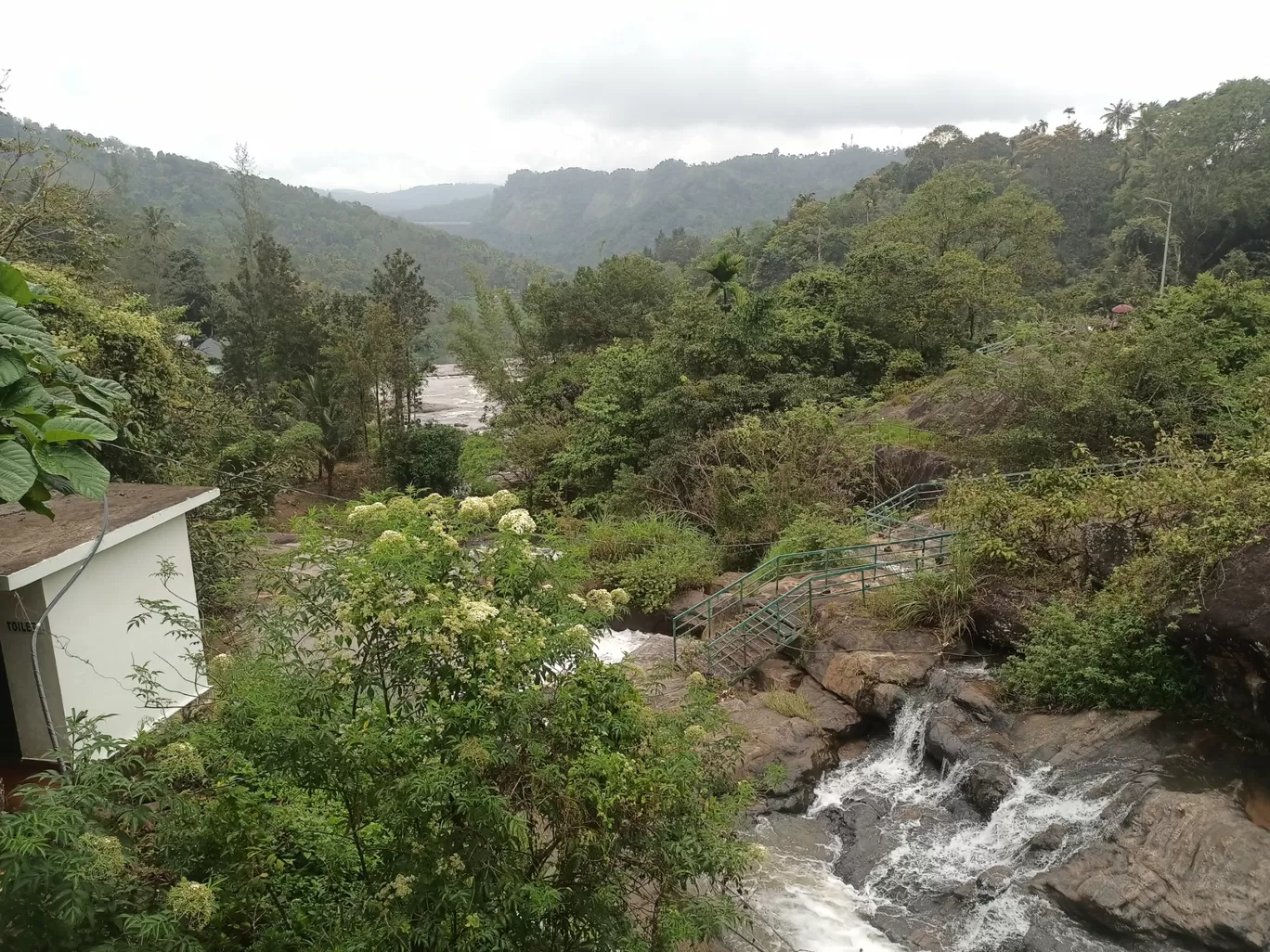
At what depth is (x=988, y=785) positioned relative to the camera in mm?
7793

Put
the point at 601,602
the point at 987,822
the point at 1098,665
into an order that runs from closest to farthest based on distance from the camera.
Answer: the point at 601,602 → the point at 987,822 → the point at 1098,665

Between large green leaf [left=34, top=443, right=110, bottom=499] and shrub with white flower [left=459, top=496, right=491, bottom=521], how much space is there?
1.51m

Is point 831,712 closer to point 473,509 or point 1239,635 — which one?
point 1239,635

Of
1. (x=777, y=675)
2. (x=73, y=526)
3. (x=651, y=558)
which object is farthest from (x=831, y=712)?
(x=73, y=526)

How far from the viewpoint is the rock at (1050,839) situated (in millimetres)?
6953

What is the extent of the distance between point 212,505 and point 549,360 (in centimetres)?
1495

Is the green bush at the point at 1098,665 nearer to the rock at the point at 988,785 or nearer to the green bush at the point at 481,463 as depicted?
the rock at the point at 988,785

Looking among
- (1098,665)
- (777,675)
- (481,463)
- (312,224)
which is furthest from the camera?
(312,224)

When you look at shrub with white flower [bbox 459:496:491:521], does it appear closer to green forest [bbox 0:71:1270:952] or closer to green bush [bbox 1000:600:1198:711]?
green forest [bbox 0:71:1270:952]

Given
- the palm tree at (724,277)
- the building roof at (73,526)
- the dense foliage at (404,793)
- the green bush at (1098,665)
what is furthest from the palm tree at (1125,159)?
the dense foliage at (404,793)

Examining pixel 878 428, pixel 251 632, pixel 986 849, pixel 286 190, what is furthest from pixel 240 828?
pixel 286 190

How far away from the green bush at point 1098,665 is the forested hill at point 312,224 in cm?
7258

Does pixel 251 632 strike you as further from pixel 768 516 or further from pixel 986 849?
pixel 768 516

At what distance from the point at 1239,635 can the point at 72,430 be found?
880 centimetres
